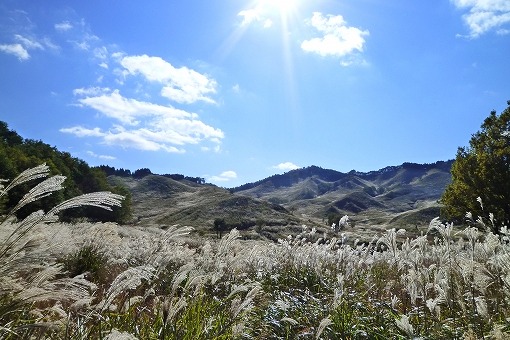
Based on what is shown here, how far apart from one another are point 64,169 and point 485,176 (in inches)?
2257

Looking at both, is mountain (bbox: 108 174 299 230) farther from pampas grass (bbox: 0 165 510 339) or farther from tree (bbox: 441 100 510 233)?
pampas grass (bbox: 0 165 510 339)

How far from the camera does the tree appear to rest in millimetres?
26328

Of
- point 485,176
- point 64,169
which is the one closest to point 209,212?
point 64,169

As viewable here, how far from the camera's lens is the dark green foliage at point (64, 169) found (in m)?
51.4

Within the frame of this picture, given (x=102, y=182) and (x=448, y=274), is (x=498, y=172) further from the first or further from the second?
(x=102, y=182)

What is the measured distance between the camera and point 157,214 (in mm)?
134375

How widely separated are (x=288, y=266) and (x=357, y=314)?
3900mm

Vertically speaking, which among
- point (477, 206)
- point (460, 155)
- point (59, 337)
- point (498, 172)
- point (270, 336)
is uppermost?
point (460, 155)

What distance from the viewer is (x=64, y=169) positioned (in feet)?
205

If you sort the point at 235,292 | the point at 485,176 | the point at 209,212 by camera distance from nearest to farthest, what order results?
the point at 235,292 → the point at 485,176 → the point at 209,212

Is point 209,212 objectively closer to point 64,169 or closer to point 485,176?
→ point 64,169

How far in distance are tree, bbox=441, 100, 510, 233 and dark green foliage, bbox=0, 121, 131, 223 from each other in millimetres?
41456

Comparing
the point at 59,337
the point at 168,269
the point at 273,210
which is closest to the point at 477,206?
the point at 168,269

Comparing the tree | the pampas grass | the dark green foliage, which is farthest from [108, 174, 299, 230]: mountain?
the pampas grass
